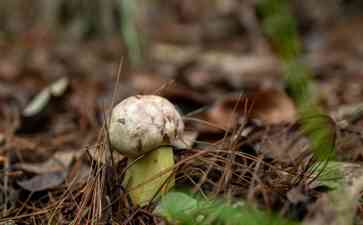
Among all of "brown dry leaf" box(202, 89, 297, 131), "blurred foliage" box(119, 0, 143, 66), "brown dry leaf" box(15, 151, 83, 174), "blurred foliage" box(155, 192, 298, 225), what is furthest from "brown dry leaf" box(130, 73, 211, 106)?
"blurred foliage" box(155, 192, 298, 225)

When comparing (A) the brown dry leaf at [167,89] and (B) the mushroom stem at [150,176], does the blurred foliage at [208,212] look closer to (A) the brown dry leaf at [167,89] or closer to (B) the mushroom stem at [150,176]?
(B) the mushroom stem at [150,176]

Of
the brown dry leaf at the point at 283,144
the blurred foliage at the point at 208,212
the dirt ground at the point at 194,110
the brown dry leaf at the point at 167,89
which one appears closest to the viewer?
the blurred foliage at the point at 208,212

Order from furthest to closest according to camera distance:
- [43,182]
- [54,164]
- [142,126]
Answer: [54,164], [43,182], [142,126]

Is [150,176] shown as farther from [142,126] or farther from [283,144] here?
[283,144]

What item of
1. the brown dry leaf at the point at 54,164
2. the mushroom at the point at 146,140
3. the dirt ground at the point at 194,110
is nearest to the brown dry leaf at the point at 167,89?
the dirt ground at the point at 194,110

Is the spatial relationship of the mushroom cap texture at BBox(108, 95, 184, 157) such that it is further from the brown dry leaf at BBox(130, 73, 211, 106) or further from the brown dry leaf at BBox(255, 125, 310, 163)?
the brown dry leaf at BBox(130, 73, 211, 106)

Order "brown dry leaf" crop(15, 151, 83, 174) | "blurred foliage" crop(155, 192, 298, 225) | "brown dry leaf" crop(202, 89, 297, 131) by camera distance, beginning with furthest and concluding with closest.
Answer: "brown dry leaf" crop(202, 89, 297, 131) → "brown dry leaf" crop(15, 151, 83, 174) → "blurred foliage" crop(155, 192, 298, 225)

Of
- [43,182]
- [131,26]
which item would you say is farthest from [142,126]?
[131,26]
